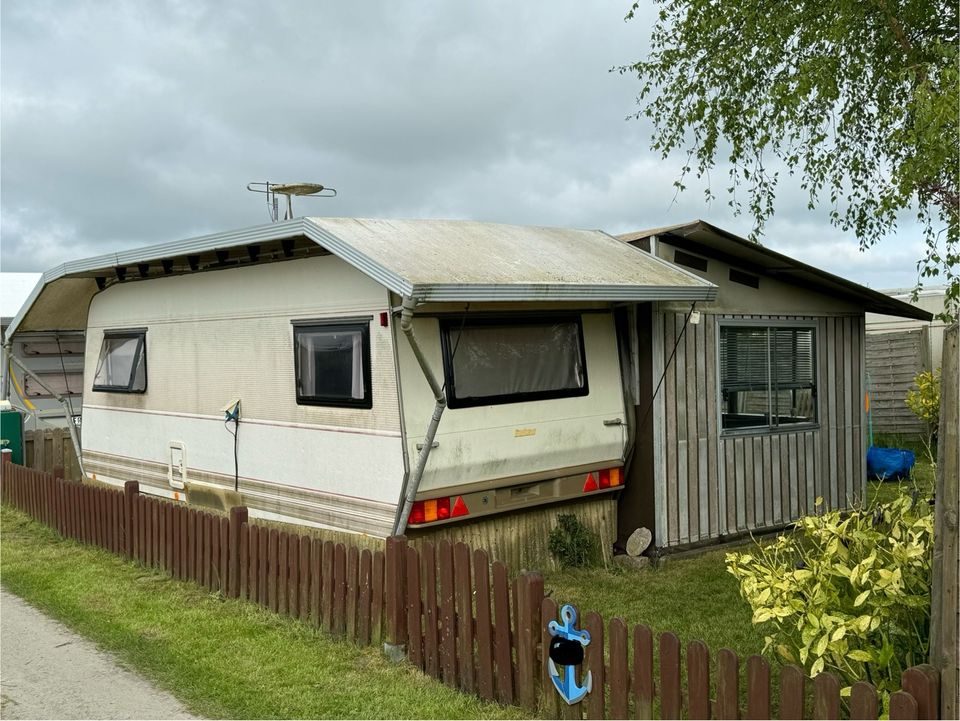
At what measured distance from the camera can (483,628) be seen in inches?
208

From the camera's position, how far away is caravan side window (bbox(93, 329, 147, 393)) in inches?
392

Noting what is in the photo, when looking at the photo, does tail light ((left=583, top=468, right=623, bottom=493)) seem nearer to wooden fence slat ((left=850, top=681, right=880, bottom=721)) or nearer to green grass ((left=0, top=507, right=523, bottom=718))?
→ green grass ((left=0, top=507, right=523, bottom=718))

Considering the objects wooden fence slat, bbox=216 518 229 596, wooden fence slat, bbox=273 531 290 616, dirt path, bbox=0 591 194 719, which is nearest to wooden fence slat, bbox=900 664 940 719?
dirt path, bbox=0 591 194 719

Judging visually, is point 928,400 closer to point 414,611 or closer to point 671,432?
point 671,432

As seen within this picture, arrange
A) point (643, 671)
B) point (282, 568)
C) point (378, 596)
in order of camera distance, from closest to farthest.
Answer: point (643, 671) < point (378, 596) < point (282, 568)

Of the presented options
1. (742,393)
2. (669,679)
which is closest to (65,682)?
(669,679)

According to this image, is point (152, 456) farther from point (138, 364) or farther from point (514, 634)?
point (514, 634)

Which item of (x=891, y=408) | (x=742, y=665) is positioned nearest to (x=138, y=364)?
(x=742, y=665)

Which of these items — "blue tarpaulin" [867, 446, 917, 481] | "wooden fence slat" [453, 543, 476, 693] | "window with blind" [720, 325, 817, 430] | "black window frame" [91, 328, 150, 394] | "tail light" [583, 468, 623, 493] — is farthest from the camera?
"blue tarpaulin" [867, 446, 917, 481]

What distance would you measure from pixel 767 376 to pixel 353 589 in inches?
193

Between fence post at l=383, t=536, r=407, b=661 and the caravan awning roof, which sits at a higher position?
the caravan awning roof

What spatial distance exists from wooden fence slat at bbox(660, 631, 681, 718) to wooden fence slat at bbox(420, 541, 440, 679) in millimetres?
1720

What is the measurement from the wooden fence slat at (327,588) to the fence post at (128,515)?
3055 mm

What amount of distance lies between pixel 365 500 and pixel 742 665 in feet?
9.34
